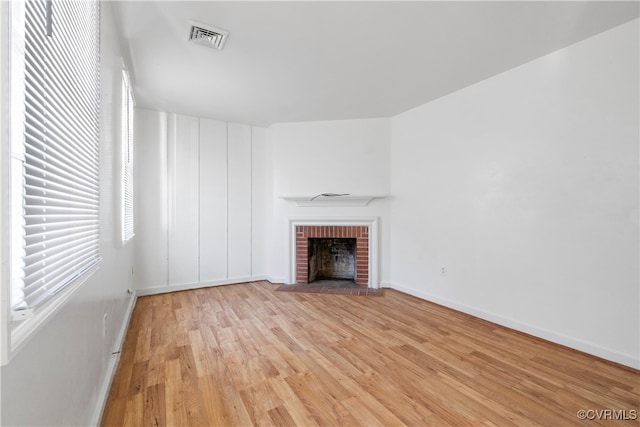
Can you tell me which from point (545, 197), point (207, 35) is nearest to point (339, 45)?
point (207, 35)

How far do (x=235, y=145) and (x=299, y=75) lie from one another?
1.90 metres

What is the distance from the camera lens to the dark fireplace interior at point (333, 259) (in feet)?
15.6

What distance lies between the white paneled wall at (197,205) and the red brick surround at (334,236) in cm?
64

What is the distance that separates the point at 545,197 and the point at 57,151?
3295mm

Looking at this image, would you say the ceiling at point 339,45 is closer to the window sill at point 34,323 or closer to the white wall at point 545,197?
the white wall at point 545,197

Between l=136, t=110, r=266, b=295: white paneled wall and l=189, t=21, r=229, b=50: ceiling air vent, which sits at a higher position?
l=189, t=21, r=229, b=50: ceiling air vent

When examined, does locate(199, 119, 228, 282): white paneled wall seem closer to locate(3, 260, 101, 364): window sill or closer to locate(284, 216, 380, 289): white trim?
locate(284, 216, 380, 289): white trim

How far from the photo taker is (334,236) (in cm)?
441

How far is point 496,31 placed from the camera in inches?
87.7

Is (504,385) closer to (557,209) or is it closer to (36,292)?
(557,209)

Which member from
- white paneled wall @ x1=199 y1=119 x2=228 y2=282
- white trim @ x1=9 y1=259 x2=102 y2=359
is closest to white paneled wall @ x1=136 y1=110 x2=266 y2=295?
white paneled wall @ x1=199 y1=119 x2=228 y2=282

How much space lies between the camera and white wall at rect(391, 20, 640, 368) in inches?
86.0
